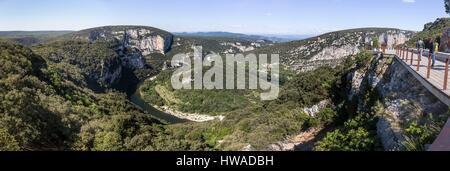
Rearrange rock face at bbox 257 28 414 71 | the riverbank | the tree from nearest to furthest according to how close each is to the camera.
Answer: the tree → the riverbank → rock face at bbox 257 28 414 71

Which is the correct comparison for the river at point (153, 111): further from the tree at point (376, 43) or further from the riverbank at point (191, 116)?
the tree at point (376, 43)

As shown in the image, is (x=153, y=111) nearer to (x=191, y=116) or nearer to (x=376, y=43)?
(x=191, y=116)

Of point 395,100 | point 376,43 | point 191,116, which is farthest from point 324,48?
point 395,100

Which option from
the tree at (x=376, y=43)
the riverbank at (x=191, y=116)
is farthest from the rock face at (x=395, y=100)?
the riverbank at (x=191, y=116)

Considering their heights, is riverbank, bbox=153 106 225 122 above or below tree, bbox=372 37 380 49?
below

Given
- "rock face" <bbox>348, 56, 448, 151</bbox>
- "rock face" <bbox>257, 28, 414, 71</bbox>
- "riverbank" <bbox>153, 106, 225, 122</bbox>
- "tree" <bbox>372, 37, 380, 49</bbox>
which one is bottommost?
"riverbank" <bbox>153, 106, 225, 122</bbox>

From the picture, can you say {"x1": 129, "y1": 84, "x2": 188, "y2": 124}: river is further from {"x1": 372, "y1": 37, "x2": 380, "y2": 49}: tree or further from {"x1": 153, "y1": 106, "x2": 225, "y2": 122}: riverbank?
{"x1": 372, "y1": 37, "x2": 380, "y2": 49}: tree

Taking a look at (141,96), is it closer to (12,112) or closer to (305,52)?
(305,52)

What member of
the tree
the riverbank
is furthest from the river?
the tree
